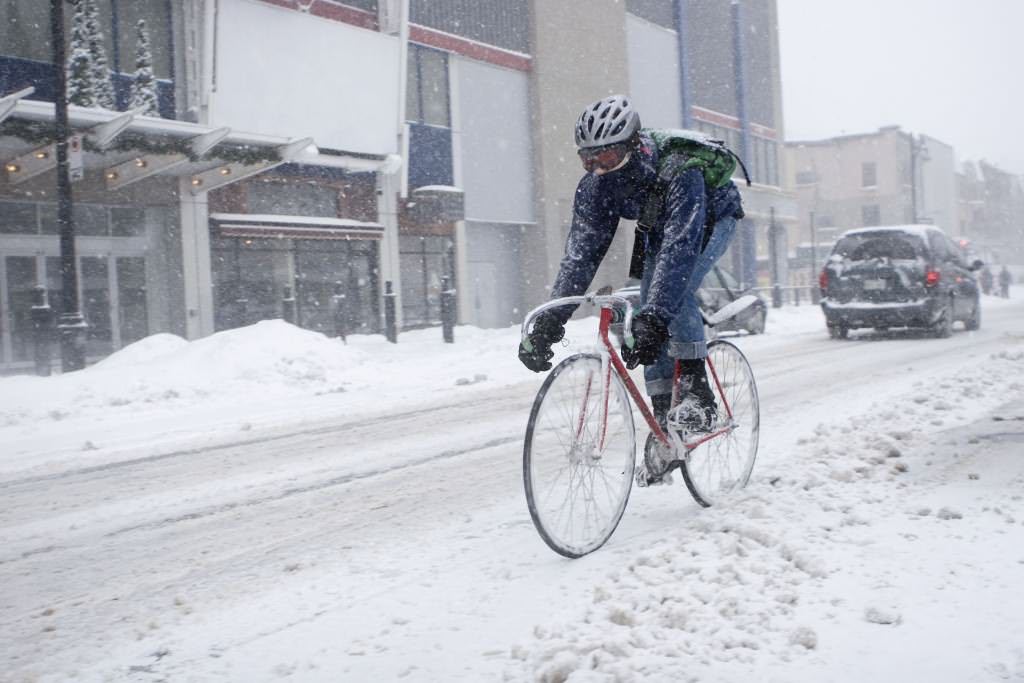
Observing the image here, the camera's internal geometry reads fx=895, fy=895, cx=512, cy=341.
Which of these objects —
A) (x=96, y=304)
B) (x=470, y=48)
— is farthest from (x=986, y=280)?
(x=96, y=304)

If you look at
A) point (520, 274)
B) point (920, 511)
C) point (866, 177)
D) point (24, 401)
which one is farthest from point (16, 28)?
point (866, 177)

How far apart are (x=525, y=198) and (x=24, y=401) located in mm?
20379

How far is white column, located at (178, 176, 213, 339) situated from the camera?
63.0 ft

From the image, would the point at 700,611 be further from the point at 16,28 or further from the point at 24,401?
the point at 16,28

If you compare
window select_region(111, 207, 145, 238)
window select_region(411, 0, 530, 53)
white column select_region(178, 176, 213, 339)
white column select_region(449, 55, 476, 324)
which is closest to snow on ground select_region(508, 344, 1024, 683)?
white column select_region(178, 176, 213, 339)

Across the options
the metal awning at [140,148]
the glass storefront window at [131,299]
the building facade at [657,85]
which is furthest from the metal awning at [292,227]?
the building facade at [657,85]

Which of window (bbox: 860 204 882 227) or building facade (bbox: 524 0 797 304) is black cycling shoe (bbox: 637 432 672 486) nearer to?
building facade (bbox: 524 0 797 304)

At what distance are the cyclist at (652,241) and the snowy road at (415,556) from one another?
0.67 m

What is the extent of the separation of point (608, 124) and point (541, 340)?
89cm

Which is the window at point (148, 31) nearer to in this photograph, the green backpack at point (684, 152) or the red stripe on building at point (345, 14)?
the red stripe on building at point (345, 14)

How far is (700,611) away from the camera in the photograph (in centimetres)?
278

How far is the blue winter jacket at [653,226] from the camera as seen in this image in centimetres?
357

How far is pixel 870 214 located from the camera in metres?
72.8

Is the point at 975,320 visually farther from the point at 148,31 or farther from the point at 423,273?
the point at 148,31
